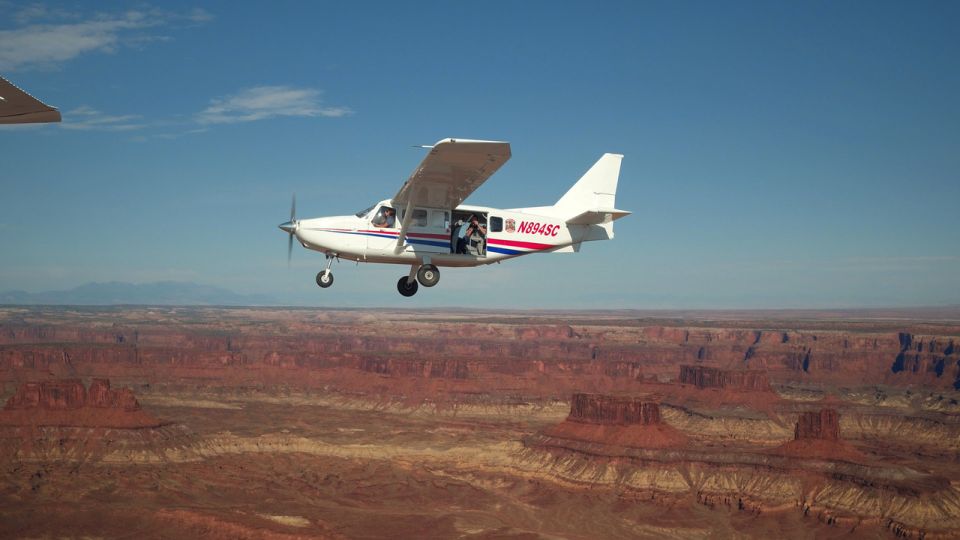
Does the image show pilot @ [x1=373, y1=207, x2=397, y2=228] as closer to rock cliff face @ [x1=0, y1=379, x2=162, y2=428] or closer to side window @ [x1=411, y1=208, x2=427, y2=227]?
side window @ [x1=411, y1=208, x2=427, y2=227]

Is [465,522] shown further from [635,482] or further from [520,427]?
[520,427]

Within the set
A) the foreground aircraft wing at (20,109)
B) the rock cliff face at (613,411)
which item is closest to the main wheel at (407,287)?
the foreground aircraft wing at (20,109)

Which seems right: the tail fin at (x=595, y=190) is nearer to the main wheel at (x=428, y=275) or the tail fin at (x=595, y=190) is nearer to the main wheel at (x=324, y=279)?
the main wheel at (x=428, y=275)

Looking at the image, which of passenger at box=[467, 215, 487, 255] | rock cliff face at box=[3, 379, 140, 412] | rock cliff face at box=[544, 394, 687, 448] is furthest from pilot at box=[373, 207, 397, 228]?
rock cliff face at box=[3, 379, 140, 412]

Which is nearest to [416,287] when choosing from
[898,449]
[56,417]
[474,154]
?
[474,154]

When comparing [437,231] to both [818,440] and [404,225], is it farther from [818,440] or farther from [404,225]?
[818,440]
